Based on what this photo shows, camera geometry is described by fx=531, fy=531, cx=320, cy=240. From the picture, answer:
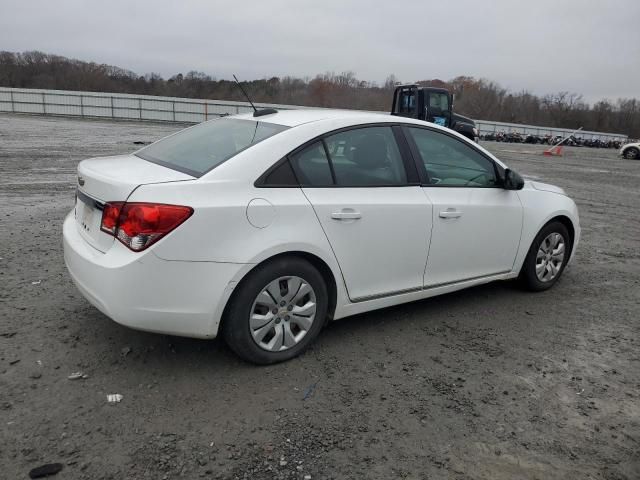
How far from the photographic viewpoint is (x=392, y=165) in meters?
3.97

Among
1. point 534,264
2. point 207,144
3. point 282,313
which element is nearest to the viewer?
point 282,313

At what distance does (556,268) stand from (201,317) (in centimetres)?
368

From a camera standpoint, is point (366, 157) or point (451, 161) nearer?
point (366, 157)

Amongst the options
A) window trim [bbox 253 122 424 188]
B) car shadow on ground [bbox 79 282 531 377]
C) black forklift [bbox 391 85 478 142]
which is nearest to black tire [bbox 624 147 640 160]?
black forklift [bbox 391 85 478 142]

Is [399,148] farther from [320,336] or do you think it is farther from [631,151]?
[631,151]

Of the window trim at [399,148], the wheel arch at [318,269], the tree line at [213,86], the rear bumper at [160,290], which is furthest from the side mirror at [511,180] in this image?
the tree line at [213,86]

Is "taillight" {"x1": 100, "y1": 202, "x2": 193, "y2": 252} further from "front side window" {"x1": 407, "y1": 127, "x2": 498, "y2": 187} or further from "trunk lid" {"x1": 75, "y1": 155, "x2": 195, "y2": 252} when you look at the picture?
"front side window" {"x1": 407, "y1": 127, "x2": 498, "y2": 187}

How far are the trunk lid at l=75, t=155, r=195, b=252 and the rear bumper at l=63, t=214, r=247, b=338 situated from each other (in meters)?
0.20

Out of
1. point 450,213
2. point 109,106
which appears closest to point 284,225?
point 450,213

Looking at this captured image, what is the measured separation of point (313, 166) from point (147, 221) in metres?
1.17

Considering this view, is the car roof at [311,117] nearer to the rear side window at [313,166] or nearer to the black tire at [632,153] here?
the rear side window at [313,166]

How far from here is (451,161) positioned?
4.38 metres

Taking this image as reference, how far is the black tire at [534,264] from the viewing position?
4.94m

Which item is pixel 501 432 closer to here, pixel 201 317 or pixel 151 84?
pixel 201 317
